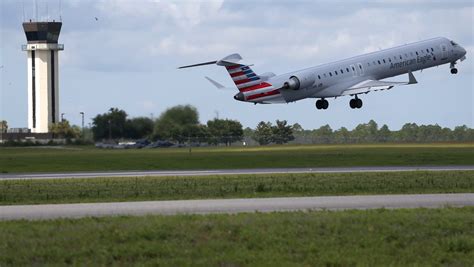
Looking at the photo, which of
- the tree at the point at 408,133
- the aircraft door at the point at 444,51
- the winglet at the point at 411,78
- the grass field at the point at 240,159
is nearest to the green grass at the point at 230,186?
the grass field at the point at 240,159

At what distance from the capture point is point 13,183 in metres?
44.2

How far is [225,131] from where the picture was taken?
107562mm

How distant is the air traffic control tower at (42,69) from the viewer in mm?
140625

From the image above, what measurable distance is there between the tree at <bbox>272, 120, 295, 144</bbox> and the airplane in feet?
88.4

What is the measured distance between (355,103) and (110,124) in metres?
20.9

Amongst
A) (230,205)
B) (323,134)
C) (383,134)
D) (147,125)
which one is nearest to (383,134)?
(383,134)

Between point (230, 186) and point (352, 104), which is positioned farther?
point (352, 104)

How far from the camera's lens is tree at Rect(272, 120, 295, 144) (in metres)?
100

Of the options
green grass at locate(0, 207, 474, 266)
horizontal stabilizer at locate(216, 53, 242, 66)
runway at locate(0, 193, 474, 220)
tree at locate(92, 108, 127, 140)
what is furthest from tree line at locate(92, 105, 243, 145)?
green grass at locate(0, 207, 474, 266)

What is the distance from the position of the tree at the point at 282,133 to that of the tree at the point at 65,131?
19.7 metres

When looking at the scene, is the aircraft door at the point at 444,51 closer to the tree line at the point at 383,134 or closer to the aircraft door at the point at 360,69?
the aircraft door at the point at 360,69

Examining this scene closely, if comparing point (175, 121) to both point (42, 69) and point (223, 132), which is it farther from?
point (42, 69)

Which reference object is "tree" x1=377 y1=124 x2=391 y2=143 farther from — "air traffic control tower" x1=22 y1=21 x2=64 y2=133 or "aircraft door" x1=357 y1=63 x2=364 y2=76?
"air traffic control tower" x1=22 y1=21 x2=64 y2=133

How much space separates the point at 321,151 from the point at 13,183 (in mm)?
35030
